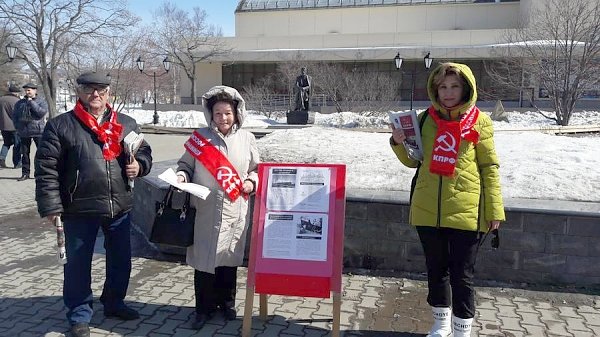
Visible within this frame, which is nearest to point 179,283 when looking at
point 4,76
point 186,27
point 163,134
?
point 163,134

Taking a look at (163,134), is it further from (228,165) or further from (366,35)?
(366,35)

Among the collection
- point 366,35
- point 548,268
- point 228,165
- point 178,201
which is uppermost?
point 366,35

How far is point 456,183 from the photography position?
3250mm

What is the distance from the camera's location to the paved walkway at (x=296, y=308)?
382 centimetres

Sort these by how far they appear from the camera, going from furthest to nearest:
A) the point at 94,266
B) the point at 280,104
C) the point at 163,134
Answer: the point at 280,104 → the point at 163,134 → the point at 94,266

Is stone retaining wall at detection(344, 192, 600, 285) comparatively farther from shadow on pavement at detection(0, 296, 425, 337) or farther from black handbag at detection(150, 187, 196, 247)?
black handbag at detection(150, 187, 196, 247)

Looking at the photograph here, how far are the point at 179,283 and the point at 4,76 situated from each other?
49033mm

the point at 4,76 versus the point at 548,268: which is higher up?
the point at 4,76

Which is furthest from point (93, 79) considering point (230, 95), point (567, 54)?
point (567, 54)

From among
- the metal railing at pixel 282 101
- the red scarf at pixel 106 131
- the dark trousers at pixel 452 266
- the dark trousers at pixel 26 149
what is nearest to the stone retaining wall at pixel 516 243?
the dark trousers at pixel 452 266

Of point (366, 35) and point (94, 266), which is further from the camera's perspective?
point (366, 35)

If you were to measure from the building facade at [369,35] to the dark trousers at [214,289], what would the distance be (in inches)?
1462

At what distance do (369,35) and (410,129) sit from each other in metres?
41.5

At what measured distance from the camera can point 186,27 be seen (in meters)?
45.7
